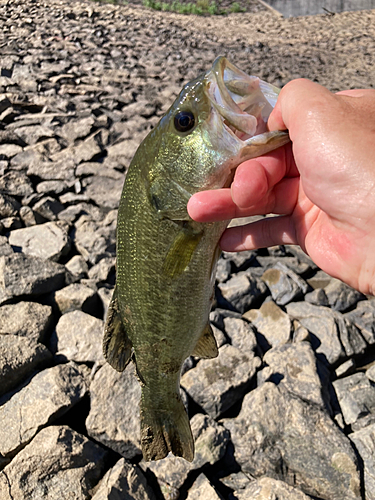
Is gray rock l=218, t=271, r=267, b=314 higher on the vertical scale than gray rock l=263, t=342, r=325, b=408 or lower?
lower

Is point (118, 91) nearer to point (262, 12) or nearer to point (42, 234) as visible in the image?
point (42, 234)

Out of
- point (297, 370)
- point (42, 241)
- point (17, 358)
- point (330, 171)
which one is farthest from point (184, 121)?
point (42, 241)

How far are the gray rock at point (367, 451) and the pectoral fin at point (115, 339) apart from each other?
7.46 ft

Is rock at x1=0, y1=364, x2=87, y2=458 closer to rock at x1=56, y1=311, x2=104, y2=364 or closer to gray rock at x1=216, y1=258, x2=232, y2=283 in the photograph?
rock at x1=56, y1=311, x2=104, y2=364

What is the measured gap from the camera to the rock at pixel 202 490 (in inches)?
110

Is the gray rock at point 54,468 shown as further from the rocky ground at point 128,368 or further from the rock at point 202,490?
the rock at point 202,490

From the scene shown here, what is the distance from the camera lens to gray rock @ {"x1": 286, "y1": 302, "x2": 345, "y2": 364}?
414cm

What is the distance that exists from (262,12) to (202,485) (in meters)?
17.7

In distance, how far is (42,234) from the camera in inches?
204

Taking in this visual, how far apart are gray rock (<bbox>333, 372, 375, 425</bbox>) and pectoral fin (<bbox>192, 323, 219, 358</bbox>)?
86.2 inches

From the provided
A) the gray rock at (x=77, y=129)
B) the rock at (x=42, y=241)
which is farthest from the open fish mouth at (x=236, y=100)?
the gray rock at (x=77, y=129)

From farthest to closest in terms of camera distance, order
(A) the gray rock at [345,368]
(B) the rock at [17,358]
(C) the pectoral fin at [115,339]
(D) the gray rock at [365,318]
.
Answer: (D) the gray rock at [365,318]
(A) the gray rock at [345,368]
(B) the rock at [17,358]
(C) the pectoral fin at [115,339]

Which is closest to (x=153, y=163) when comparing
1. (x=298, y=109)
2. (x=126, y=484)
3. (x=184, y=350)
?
(x=298, y=109)

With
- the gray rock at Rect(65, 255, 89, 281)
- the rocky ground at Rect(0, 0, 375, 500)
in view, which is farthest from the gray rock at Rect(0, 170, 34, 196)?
the gray rock at Rect(65, 255, 89, 281)
